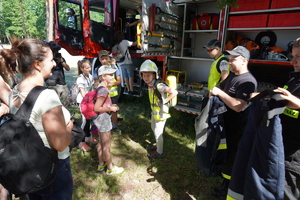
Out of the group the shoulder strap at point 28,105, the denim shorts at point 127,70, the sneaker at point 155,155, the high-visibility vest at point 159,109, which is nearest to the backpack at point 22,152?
the shoulder strap at point 28,105

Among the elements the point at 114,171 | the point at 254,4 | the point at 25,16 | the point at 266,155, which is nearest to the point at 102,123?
the point at 114,171

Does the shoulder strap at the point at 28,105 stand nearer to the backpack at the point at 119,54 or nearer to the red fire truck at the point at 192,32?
the red fire truck at the point at 192,32

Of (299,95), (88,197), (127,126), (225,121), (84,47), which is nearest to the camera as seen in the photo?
(299,95)

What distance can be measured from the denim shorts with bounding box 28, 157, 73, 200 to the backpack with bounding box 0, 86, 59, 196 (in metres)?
0.18

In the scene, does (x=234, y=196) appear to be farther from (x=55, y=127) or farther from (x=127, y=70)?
(x=127, y=70)

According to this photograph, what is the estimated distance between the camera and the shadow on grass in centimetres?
278

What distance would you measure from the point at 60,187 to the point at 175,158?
237cm

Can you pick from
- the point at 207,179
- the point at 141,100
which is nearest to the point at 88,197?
the point at 207,179

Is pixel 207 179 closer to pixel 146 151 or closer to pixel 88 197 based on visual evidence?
pixel 146 151

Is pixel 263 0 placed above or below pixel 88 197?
above

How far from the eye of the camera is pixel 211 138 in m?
2.08

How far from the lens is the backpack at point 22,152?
1.11 metres

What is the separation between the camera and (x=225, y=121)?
2.25 m

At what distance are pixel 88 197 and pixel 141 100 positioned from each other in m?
4.38
